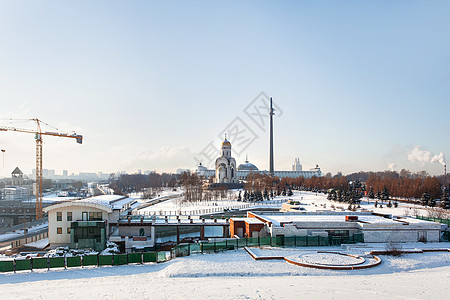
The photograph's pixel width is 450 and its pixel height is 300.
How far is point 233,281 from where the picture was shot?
15.6 metres

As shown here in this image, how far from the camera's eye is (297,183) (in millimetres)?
99562

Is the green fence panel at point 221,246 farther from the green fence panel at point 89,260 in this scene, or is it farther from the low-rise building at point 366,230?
the green fence panel at point 89,260

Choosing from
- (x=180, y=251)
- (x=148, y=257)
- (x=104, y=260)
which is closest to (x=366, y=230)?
(x=180, y=251)

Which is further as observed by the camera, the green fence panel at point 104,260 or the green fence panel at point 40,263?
the green fence panel at point 104,260

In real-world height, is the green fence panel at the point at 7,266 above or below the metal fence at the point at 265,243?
below

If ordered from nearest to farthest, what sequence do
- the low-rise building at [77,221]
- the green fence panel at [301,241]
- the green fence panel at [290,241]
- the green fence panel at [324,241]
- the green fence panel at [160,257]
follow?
1. the green fence panel at [160,257]
2. the green fence panel at [290,241]
3. the green fence panel at [301,241]
4. the green fence panel at [324,241]
5. the low-rise building at [77,221]

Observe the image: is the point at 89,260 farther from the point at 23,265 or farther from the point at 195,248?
the point at 195,248

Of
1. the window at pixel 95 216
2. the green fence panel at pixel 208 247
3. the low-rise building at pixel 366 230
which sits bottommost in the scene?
the green fence panel at pixel 208 247

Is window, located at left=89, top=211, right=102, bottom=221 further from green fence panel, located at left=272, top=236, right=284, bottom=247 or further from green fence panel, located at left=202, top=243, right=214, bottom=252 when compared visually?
green fence panel, located at left=272, top=236, right=284, bottom=247

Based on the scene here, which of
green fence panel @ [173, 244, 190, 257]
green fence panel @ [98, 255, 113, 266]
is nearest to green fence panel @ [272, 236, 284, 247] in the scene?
green fence panel @ [173, 244, 190, 257]

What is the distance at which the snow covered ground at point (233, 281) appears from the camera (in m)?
14.0

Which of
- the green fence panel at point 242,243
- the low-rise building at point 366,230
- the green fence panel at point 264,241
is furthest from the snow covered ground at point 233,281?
the low-rise building at point 366,230

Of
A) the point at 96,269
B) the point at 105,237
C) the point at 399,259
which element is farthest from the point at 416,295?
the point at 105,237

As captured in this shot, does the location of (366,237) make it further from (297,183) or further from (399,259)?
(297,183)
